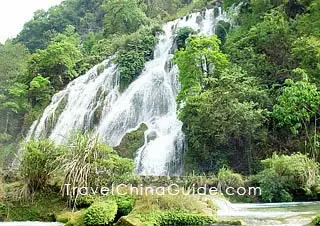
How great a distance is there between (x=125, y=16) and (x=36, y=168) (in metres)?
32.9

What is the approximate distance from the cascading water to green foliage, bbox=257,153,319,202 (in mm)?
6573

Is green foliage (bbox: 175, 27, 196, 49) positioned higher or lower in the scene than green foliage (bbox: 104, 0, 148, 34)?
lower

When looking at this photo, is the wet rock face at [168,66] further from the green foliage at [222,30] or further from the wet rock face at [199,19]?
the wet rock face at [199,19]

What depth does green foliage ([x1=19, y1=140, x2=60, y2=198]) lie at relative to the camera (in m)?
11.6

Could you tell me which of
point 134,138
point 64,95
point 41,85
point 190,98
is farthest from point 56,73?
point 190,98

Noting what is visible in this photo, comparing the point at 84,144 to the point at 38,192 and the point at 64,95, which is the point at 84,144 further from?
the point at 64,95

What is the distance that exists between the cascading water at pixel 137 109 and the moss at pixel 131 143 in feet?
1.17

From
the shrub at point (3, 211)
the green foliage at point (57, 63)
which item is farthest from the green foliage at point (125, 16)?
the shrub at point (3, 211)

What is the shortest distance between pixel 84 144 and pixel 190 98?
10.8 m

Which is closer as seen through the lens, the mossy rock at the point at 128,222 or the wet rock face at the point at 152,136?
the mossy rock at the point at 128,222

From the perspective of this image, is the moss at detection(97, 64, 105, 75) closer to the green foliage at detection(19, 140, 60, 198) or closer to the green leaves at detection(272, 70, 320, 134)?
the green leaves at detection(272, 70, 320, 134)

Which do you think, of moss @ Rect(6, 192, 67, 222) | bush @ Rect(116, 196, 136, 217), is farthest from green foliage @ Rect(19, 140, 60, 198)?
bush @ Rect(116, 196, 136, 217)

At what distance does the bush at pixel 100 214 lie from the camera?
9.35 m

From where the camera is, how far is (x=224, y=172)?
56.3ft
